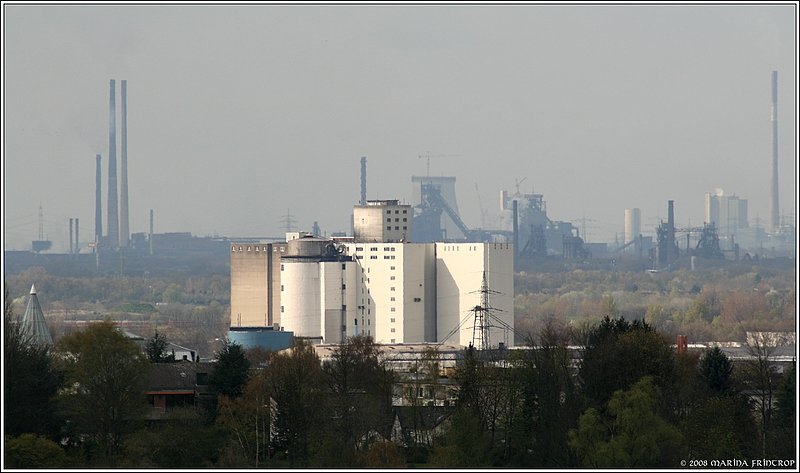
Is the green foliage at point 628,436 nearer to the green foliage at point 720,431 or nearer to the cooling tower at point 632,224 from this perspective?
the green foliage at point 720,431

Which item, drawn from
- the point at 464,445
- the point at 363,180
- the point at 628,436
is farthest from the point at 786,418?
the point at 363,180

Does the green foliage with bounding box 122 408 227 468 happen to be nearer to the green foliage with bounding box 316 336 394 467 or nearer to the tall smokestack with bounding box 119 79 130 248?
the green foliage with bounding box 316 336 394 467

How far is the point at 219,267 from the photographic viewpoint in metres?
110

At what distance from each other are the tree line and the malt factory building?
24432 mm

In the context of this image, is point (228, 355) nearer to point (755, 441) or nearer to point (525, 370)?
point (525, 370)

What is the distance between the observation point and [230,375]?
90.1 feet

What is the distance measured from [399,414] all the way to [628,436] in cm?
477

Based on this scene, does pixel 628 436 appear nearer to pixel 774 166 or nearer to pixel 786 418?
pixel 786 418

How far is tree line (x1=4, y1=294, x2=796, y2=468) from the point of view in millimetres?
22391

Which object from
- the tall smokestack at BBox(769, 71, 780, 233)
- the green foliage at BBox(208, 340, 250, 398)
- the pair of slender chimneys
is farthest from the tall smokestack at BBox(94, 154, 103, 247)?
the green foliage at BBox(208, 340, 250, 398)

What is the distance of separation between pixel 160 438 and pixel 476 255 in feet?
98.0

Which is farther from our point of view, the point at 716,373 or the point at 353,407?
the point at 716,373

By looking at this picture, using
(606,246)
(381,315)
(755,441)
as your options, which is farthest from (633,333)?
(606,246)

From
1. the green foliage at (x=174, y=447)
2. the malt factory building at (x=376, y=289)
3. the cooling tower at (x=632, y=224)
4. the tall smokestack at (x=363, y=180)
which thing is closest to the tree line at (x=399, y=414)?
the green foliage at (x=174, y=447)
